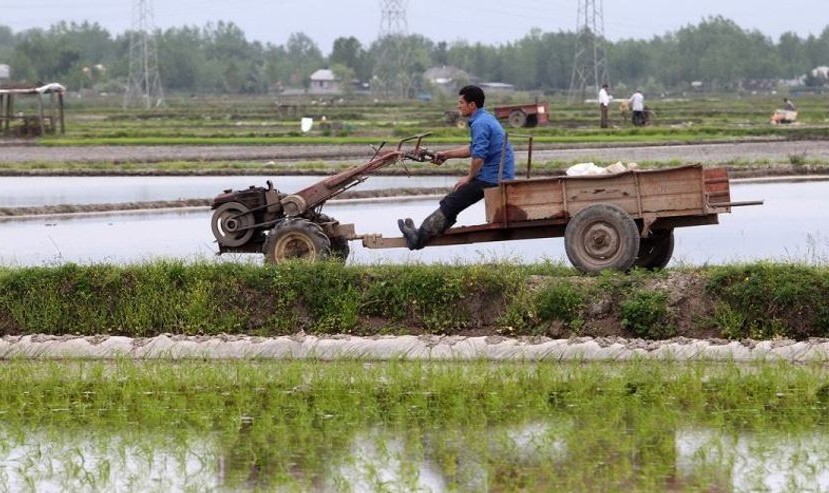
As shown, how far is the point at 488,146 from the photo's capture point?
1333 centimetres

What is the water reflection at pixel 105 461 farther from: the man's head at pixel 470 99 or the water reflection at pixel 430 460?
the man's head at pixel 470 99

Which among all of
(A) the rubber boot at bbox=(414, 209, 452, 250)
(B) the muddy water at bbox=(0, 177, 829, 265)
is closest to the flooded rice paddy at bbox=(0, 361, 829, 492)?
(A) the rubber boot at bbox=(414, 209, 452, 250)

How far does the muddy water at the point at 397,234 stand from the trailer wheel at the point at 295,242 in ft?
1.45

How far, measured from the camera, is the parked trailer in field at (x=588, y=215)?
12.8 metres

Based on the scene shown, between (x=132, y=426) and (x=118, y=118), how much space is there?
237 ft

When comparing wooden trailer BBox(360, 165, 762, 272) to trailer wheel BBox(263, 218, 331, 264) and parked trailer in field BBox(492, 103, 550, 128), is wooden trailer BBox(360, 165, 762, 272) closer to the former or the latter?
trailer wheel BBox(263, 218, 331, 264)

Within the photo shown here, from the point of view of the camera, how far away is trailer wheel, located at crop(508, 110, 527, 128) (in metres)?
54.2

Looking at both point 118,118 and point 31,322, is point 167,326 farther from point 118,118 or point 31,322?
point 118,118

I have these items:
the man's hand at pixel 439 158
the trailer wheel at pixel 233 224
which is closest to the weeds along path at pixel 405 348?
the man's hand at pixel 439 158

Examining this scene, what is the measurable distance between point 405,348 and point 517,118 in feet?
143

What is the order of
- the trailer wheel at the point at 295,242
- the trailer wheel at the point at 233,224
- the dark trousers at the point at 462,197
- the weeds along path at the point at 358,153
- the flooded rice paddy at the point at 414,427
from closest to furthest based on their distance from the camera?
the flooded rice paddy at the point at 414,427
the dark trousers at the point at 462,197
the trailer wheel at the point at 295,242
the trailer wheel at the point at 233,224
the weeds along path at the point at 358,153

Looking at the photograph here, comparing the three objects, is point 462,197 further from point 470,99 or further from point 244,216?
point 244,216

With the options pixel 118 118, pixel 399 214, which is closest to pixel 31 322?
Result: pixel 399 214

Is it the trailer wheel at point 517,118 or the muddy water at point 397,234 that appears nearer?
the muddy water at point 397,234
